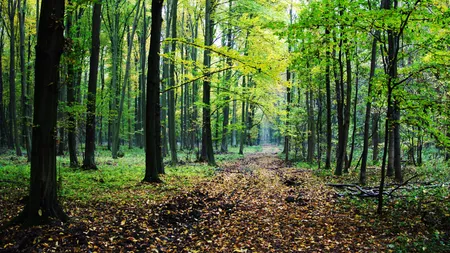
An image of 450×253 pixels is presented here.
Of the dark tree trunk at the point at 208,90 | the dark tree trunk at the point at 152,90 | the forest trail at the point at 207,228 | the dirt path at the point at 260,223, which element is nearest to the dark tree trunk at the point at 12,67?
the dark tree trunk at the point at 208,90

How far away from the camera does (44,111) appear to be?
4777 mm

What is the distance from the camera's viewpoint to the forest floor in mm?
4570

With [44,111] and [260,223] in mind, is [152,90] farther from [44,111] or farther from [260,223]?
[260,223]

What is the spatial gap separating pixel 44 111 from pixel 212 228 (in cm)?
394

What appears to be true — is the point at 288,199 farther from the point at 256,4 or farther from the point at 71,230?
the point at 256,4

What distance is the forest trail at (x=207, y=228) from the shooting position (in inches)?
179

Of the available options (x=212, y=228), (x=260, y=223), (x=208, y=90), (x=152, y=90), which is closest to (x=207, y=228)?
(x=212, y=228)

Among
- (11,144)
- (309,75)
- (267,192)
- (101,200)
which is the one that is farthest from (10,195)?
(11,144)

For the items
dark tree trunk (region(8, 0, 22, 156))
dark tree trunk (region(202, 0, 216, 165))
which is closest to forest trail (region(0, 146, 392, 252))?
dark tree trunk (region(202, 0, 216, 165))

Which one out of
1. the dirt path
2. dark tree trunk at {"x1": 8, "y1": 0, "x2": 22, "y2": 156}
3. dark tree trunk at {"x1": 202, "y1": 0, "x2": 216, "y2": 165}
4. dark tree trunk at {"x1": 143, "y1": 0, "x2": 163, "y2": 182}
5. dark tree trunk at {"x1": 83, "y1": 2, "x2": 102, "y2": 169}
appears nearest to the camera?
the dirt path

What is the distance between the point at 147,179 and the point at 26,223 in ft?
15.6

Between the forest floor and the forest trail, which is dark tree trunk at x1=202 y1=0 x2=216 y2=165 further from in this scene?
the forest floor

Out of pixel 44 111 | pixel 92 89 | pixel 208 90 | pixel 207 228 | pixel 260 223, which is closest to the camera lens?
pixel 44 111

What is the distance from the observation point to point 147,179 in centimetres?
936
